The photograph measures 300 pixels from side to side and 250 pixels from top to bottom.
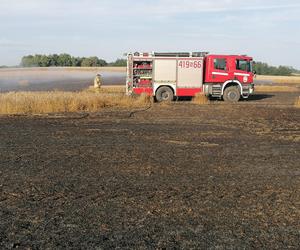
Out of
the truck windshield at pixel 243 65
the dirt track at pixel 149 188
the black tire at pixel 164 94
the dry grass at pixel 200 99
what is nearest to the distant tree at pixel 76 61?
the black tire at pixel 164 94

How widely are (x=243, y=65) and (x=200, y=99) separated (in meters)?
3.45

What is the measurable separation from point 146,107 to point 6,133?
1077cm

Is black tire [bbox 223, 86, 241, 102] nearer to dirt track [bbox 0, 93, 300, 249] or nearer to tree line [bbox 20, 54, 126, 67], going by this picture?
dirt track [bbox 0, 93, 300, 249]

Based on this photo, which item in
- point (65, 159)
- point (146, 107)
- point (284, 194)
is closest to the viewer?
point (284, 194)

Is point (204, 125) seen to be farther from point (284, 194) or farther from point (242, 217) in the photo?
point (242, 217)

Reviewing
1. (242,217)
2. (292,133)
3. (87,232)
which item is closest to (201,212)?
(242,217)

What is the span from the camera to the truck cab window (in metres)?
27.5

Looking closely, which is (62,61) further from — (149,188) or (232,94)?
(149,188)

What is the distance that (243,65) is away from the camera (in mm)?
27828

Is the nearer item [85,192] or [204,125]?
[85,192]

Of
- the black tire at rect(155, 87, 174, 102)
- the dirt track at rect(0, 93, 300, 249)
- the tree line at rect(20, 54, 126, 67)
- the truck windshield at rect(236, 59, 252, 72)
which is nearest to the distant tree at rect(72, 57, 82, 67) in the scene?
the tree line at rect(20, 54, 126, 67)

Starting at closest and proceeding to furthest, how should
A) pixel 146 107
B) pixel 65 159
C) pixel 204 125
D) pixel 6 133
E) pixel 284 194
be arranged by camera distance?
1. pixel 284 194
2. pixel 65 159
3. pixel 6 133
4. pixel 204 125
5. pixel 146 107

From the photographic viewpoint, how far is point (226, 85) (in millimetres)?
27906

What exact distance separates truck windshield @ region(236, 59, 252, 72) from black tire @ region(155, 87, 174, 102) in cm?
424
